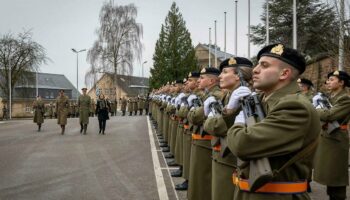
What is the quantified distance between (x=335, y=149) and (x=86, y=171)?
213 inches

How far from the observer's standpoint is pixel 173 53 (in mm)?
57625

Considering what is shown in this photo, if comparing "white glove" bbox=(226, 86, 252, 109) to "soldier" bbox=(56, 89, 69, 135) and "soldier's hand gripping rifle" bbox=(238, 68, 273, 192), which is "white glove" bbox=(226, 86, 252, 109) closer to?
"soldier's hand gripping rifle" bbox=(238, 68, 273, 192)

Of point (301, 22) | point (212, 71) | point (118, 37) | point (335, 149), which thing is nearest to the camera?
point (212, 71)

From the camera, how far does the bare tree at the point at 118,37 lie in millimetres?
52562

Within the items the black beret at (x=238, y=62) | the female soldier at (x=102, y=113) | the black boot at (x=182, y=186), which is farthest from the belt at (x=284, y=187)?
the female soldier at (x=102, y=113)

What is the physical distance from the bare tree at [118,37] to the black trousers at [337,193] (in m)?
46.6

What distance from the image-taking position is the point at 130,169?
9.91 m

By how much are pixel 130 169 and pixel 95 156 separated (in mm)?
2393

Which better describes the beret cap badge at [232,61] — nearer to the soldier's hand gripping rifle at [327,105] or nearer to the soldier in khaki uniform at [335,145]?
the soldier in khaki uniform at [335,145]

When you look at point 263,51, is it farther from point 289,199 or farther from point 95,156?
point 95,156

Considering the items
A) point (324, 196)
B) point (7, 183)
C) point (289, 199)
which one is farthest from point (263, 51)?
point (7, 183)

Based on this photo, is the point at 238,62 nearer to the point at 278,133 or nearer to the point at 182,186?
the point at 278,133

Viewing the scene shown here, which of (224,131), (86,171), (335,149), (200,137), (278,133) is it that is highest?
(278,133)

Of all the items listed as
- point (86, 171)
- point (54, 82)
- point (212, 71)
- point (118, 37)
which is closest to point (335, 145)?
point (212, 71)
